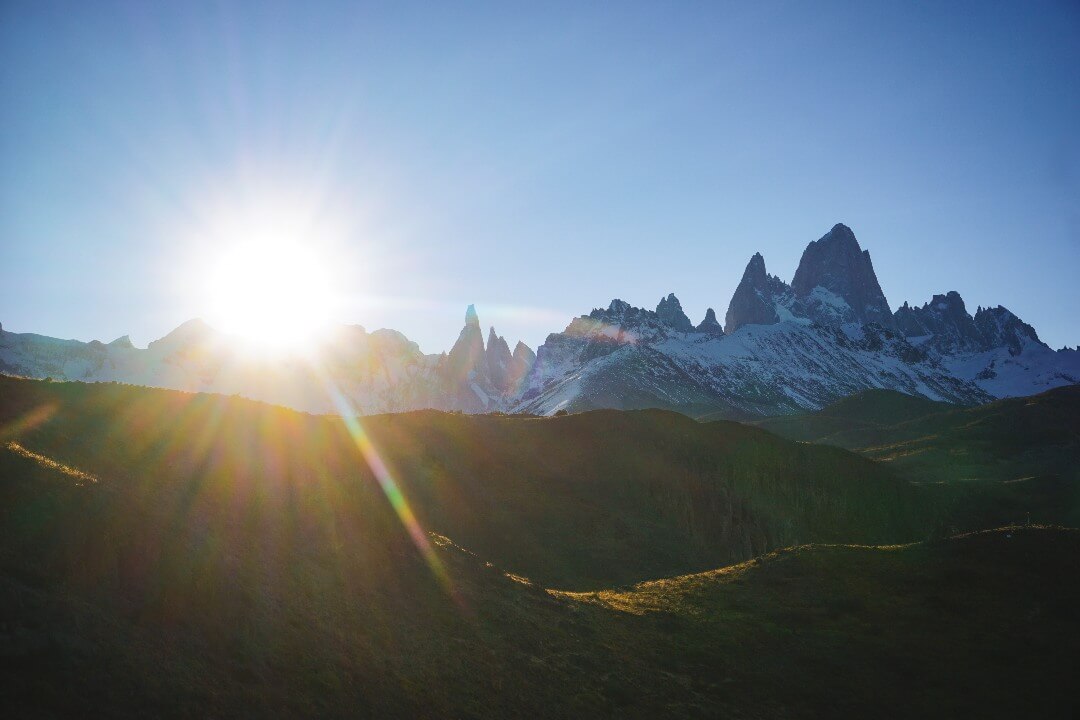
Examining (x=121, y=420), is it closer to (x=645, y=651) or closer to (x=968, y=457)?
(x=645, y=651)

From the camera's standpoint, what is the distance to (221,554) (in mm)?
20938

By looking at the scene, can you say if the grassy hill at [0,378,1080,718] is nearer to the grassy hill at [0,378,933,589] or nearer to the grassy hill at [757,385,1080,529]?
the grassy hill at [0,378,933,589]

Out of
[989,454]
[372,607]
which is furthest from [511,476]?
[989,454]

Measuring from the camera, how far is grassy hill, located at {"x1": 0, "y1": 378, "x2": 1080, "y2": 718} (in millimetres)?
15445

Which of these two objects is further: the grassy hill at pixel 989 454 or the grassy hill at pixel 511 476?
the grassy hill at pixel 989 454

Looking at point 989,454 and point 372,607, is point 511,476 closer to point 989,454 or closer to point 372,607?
point 372,607

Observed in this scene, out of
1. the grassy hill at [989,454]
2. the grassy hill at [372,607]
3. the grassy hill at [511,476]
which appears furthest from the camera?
the grassy hill at [989,454]

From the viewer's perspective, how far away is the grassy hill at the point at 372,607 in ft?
50.7

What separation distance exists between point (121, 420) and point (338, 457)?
1547cm

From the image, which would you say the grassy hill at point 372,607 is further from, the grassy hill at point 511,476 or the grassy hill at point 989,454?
the grassy hill at point 989,454

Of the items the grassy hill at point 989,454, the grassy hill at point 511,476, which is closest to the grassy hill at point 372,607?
the grassy hill at point 511,476

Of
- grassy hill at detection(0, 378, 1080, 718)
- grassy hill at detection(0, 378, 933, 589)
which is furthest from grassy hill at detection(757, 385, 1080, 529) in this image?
grassy hill at detection(0, 378, 1080, 718)

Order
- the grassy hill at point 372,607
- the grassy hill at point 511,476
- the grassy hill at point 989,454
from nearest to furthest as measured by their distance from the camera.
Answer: the grassy hill at point 372,607 < the grassy hill at point 511,476 < the grassy hill at point 989,454

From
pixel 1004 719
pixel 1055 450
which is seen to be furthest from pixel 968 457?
pixel 1004 719
